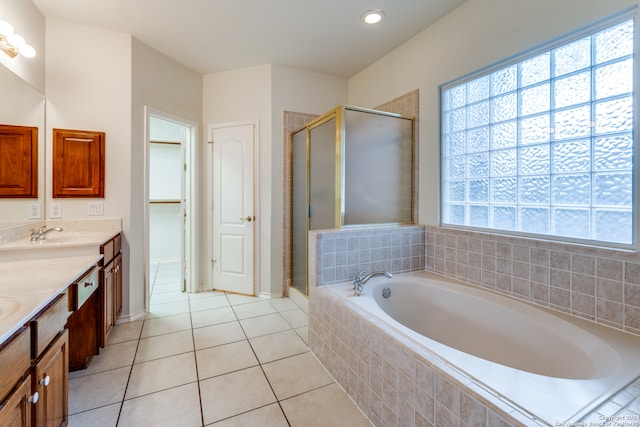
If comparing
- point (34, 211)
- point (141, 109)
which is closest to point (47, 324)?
point (34, 211)

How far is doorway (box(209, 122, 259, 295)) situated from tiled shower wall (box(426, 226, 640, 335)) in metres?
2.08

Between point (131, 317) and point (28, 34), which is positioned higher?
point (28, 34)

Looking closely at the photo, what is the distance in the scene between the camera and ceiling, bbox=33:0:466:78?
213 cm

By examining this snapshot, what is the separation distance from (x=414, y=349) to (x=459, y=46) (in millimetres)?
2160

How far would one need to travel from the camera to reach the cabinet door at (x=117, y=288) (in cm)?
224

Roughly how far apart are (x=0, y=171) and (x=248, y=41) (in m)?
2.11

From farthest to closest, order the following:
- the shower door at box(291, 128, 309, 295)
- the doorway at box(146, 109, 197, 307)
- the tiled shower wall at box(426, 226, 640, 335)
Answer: the doorway at box(146, 109, 197, 307) → the shower door at box(291, 128, 309, 295) → the tiled shower wall at box(426, 226, 640, 335)

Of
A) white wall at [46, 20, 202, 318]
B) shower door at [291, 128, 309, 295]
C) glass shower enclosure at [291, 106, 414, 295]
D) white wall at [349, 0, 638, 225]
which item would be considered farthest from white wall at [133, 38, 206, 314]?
white wall at [349, 0, 638, 225]

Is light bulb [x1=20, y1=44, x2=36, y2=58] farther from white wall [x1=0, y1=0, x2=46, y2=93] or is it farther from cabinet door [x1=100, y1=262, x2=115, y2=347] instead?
cabinet door [x1=100, y1=262, x2=115, y2=347]

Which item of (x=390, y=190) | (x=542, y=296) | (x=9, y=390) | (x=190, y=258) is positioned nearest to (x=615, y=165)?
(x=542, y=296)

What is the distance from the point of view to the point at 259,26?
241 cm

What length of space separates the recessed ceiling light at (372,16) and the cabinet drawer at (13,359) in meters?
2.69

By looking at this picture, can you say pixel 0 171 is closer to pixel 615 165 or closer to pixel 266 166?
pixel 266 166

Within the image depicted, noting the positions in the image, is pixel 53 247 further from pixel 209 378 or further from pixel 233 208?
pixel 233 208
